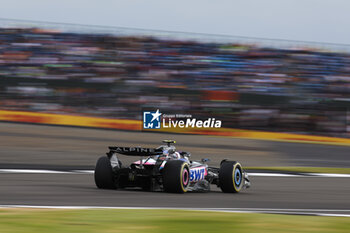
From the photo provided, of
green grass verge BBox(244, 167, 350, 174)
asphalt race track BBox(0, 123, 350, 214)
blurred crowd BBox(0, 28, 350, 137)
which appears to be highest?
blurred crowd BBox(0, 28, 350, 137)

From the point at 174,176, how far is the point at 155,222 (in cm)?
304

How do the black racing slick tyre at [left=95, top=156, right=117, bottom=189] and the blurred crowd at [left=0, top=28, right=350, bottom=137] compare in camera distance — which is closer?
the black racing slick tyre at [left=95, top=156, right=117, bottom=189]

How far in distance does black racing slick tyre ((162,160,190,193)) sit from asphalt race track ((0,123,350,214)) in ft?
0.47

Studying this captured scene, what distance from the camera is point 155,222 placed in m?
5.64

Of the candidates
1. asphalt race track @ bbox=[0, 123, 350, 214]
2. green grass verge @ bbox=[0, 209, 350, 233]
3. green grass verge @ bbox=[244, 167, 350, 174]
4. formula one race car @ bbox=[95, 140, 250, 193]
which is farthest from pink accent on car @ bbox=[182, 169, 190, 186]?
green grass verge @ bbox=[244, 167, 350, 174]

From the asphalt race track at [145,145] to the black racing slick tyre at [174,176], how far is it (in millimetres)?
145

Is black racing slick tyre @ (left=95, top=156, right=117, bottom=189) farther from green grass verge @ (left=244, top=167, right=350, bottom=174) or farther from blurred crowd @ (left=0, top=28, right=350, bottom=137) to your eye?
blurred crowd @ (left=0, top=28, right=350, bottom=137)

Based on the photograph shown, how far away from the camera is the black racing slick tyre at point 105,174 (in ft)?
29.6

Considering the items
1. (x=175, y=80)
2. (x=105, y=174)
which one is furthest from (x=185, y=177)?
(x=175, y=80)

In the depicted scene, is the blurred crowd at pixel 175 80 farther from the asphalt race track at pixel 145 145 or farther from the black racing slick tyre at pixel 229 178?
the black racing slick tyre at pixel 229 178

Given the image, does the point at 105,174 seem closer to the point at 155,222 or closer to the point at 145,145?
the point at 155,222

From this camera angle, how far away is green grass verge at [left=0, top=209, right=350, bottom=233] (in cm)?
522

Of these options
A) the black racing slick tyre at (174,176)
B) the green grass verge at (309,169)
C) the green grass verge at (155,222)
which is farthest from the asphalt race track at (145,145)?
the green grass verge at (155,222)

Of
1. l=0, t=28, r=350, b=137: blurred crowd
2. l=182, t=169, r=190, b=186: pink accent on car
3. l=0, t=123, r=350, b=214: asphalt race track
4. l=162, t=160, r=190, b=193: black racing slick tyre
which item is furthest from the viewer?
l=0, t=28, r=350, b=137: blurred crowd
